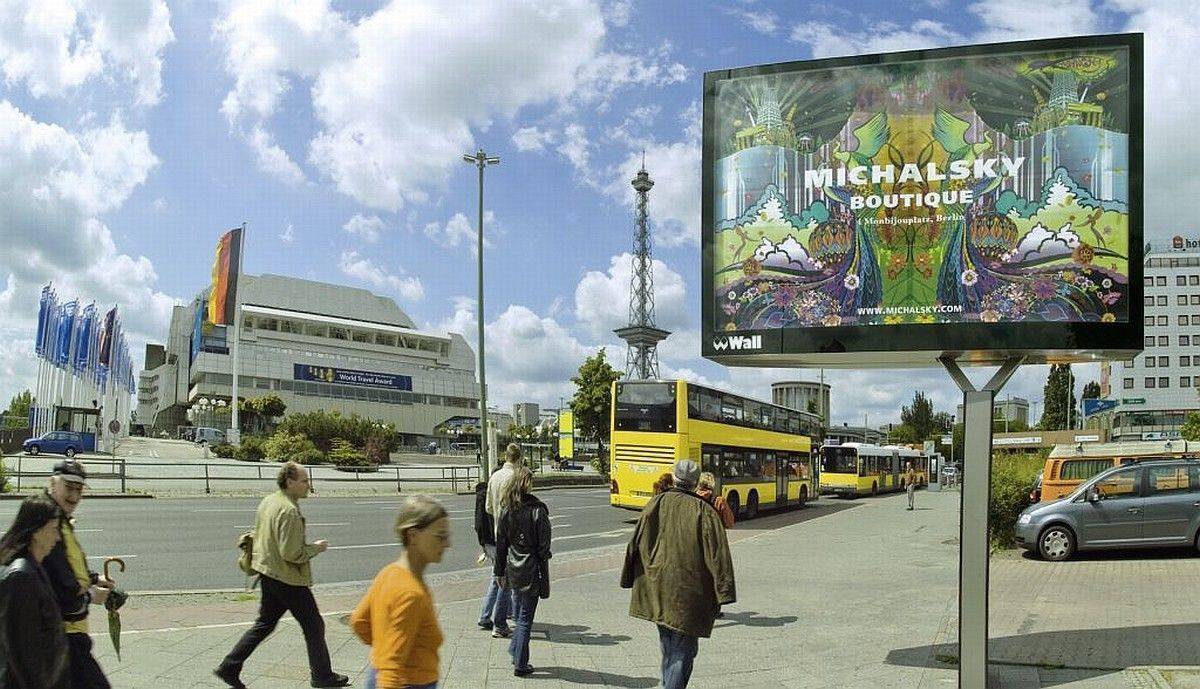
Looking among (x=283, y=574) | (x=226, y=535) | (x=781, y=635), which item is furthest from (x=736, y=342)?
(x=226, y=535)

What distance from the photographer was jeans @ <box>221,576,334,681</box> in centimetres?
632

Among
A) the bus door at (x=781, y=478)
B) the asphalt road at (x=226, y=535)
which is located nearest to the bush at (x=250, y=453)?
the asphalt road at (x=226, y=535)

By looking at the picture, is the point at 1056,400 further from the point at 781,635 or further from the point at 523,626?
the point at 523,626

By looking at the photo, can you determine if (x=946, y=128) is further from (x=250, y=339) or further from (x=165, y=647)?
(x=250, y=339)

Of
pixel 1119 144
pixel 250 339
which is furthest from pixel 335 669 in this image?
pixel 250 339

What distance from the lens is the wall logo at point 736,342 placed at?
7.45m

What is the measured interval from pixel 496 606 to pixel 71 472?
4265mm

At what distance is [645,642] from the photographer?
28.4 feet

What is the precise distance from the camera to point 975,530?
7051 millimetres

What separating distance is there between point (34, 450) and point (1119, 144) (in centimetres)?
5378

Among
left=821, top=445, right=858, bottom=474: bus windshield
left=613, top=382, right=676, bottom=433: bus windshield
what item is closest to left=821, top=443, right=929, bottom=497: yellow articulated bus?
left=821, top=445, right=858, bottom=474: bus windshield

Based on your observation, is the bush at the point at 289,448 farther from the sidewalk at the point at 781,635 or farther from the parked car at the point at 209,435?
the sidewalk at the point at 781,635

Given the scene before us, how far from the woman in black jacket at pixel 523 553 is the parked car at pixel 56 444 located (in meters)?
49.0

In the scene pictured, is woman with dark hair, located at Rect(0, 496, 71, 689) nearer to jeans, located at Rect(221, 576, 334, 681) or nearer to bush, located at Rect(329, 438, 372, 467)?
jeans, located at Rect(221, 576, 334, 681)
